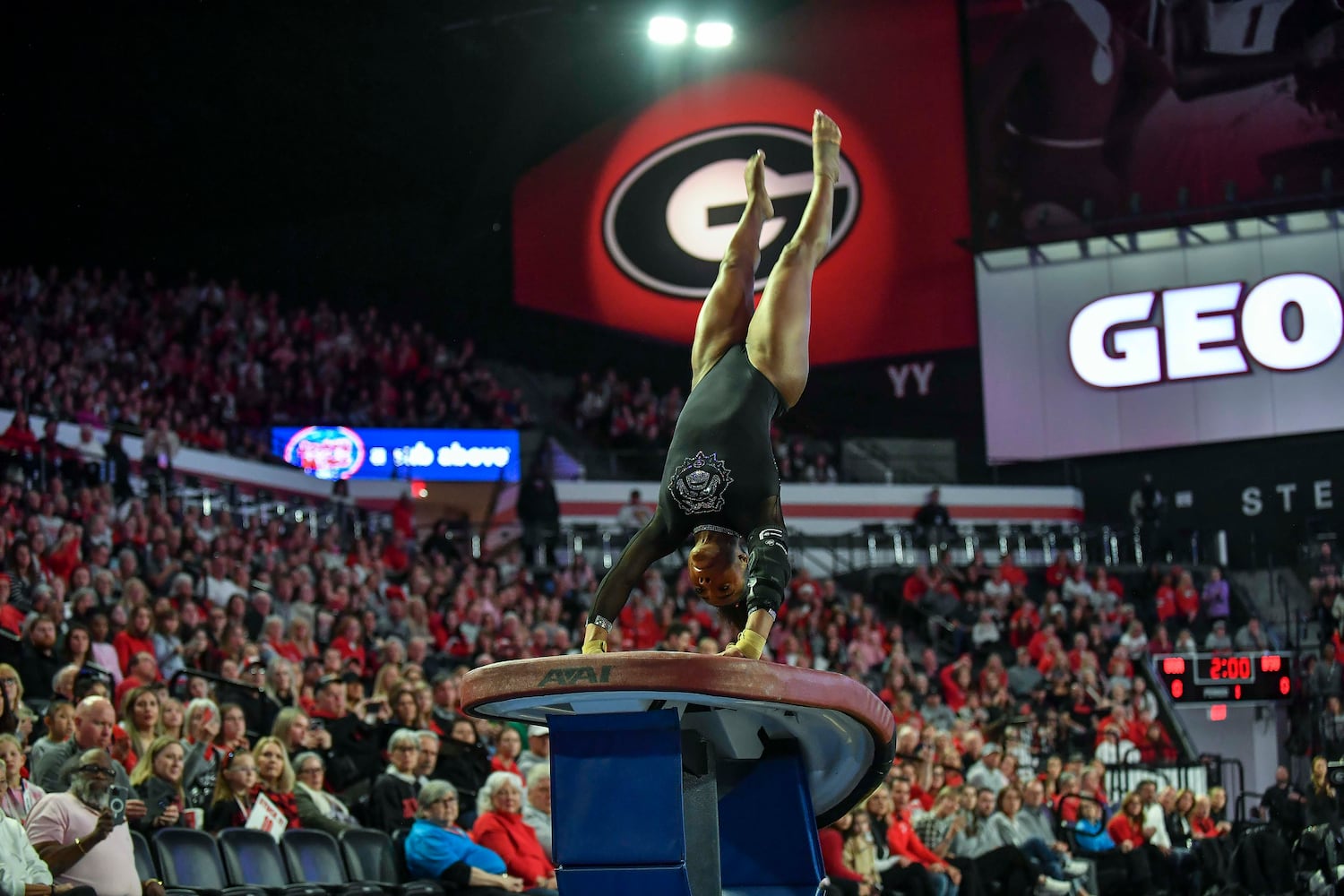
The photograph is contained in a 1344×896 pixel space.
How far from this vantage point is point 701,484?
5363 millimetres

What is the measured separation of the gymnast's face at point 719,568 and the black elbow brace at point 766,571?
0.12 m

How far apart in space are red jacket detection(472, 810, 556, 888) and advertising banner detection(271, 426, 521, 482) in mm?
14878

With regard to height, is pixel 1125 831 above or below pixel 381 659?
below

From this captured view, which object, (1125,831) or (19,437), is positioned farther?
(19,437)

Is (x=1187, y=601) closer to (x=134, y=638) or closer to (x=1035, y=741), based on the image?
(x=1035, y=741)

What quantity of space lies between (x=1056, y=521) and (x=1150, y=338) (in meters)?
4.13

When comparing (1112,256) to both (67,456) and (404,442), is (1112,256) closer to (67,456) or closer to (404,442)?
(404,442)

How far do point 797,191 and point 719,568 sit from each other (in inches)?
838

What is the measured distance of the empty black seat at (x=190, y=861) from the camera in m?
7.62

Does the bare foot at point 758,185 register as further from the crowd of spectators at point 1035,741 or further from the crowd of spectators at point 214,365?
the crowd of spectators at point 214,365

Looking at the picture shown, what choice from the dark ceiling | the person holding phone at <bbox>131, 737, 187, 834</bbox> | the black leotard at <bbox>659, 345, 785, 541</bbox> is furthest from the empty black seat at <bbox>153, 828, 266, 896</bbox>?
the dark ceiling

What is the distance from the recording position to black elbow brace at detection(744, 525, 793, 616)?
518 centimetres

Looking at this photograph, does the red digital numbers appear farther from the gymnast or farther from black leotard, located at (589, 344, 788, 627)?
black leotard, located at (589, 344, 788, 627)

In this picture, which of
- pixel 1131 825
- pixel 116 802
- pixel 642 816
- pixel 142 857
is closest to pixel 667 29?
pixel 1131 825
